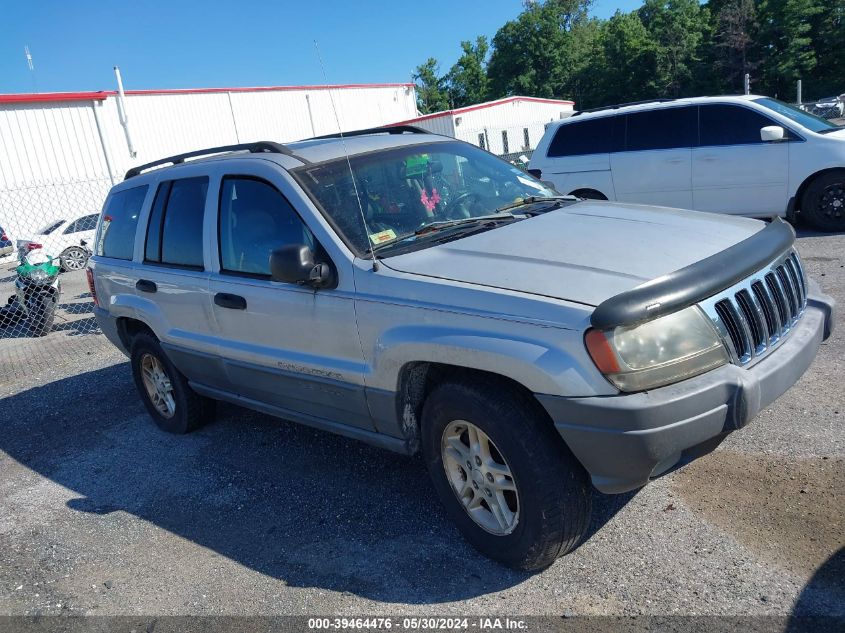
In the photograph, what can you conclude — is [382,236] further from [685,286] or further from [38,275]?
[38,275]

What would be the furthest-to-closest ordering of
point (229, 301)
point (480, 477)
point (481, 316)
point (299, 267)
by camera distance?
point (229, 301)
point (299, 267)
point (480, 477)
point (481, 316)

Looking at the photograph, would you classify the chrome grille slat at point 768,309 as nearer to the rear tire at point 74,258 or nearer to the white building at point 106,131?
the rear tire at point 74,258

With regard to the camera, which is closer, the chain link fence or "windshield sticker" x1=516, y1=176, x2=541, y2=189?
"windshield sticker" x1=516, y1=176, x2=541, y2=189

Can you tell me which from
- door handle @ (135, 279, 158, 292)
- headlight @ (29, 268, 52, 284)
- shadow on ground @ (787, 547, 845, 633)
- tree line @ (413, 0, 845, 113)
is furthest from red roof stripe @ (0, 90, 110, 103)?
tree line @ (413, 0, 845, 113)

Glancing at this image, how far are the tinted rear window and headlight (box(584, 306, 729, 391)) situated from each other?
25.4 ft

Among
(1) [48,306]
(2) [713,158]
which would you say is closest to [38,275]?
(1) [48,306]

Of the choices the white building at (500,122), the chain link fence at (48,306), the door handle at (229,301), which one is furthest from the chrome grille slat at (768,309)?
the white building at (500,122)

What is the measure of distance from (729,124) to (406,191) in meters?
6.77

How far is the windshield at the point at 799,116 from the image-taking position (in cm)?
893

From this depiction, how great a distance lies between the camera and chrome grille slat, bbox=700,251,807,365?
112 inches

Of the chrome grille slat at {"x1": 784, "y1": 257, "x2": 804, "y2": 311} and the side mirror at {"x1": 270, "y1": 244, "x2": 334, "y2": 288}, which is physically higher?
the side mirror at {"x1": 270, "y1": 244, "x2": 334, "y2": 288}

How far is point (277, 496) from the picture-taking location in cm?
423

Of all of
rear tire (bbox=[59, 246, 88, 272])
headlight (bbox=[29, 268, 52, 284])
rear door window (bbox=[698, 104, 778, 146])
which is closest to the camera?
rear door window (bbox=[698, 104, 778, 146])

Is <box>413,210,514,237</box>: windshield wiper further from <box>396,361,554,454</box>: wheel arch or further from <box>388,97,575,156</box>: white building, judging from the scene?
<box>388,97,575,156</box>: white building
